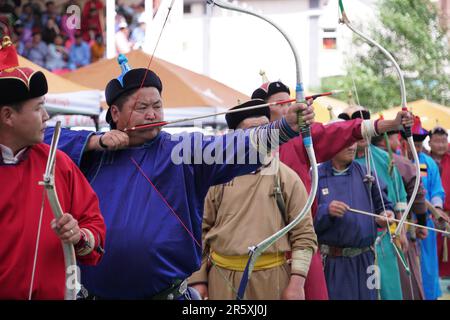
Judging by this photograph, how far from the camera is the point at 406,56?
563 inches

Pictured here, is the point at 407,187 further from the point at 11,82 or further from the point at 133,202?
the point at 11,82

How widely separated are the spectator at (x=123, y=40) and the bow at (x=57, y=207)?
509 cm

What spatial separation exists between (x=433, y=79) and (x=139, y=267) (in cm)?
1201

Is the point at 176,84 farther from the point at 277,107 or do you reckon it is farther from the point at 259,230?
the point at 259,230

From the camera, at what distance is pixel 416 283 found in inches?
301

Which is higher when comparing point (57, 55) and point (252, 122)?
point (57, 55)

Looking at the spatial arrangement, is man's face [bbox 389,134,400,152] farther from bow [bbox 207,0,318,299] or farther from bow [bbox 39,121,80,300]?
bow [bbox 39,121,80,300]

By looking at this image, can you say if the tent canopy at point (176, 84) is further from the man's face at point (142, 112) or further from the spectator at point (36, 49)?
the man's face at point (142, 112)

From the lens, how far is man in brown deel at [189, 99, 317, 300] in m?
5.33

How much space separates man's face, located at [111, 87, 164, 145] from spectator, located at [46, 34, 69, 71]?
5716 mm

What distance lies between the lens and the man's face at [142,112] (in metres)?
4.41

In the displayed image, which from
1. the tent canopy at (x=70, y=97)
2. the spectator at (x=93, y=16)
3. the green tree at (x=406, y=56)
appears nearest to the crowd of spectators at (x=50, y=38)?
the spectator at (x=93, y=16)

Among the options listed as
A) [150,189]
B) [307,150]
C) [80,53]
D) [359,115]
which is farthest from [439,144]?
[150,189]

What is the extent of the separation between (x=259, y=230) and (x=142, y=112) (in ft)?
3.91
